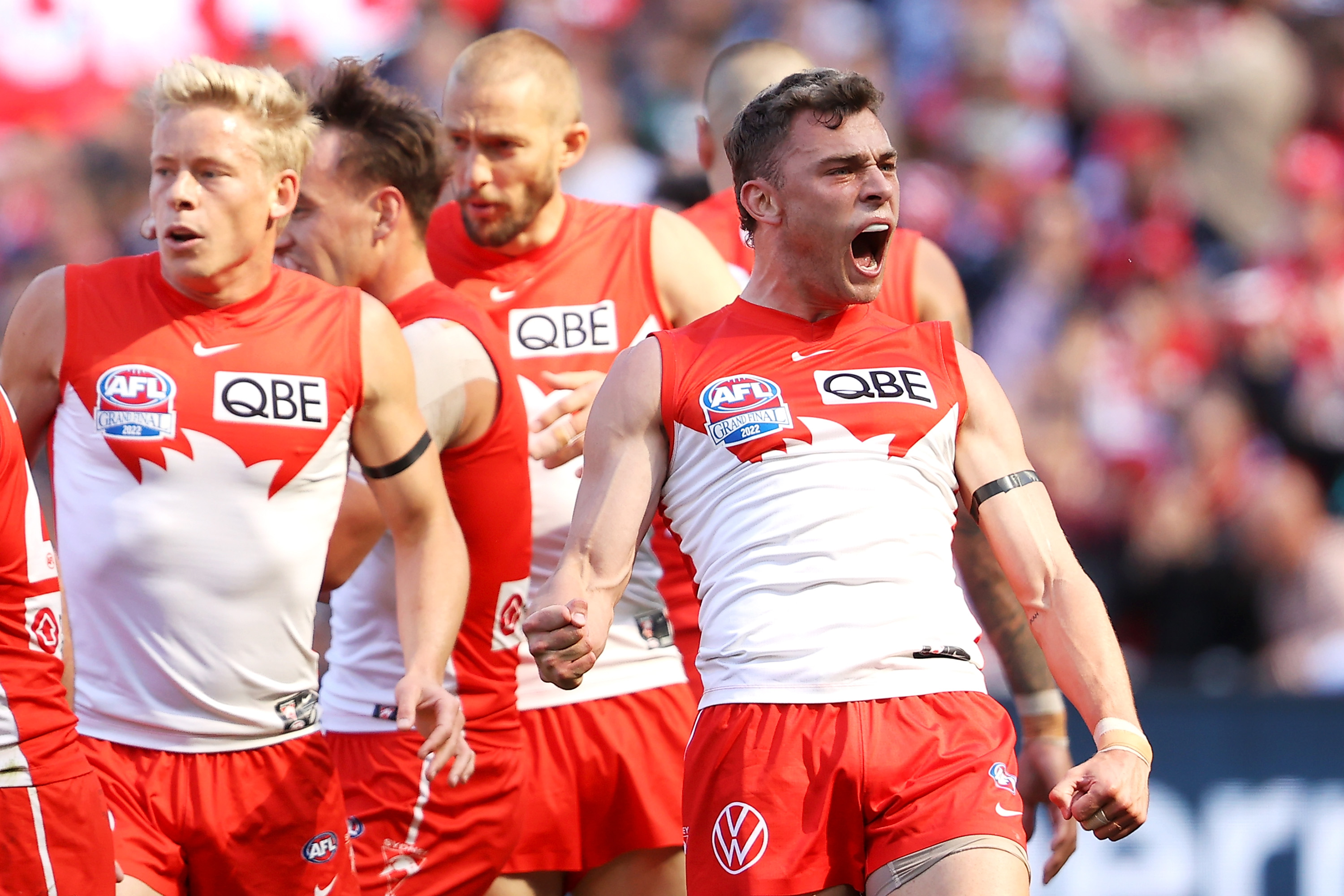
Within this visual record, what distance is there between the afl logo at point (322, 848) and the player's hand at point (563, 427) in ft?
3.59

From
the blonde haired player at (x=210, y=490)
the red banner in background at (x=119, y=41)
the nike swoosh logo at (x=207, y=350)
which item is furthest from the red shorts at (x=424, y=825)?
the red banner in background at (x=119, y=41)

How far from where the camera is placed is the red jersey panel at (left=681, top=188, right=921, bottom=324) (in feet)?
17.6

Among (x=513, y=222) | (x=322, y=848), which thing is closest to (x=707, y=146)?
(x=513, y=222)

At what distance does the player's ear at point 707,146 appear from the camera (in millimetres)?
5969

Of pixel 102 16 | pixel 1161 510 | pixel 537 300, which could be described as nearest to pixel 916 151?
pixel 1161 510

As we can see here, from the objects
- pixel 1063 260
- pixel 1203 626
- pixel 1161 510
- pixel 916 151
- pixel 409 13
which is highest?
pixel 409 13

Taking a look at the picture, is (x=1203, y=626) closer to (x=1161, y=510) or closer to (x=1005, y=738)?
(x=1161, y=510)

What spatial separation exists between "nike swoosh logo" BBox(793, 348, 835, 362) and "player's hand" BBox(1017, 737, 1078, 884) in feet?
4.01

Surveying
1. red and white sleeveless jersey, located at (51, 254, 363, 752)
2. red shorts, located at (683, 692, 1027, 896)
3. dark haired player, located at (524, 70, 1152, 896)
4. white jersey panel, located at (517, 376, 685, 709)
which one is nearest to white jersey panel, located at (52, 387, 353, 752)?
red and white sleeveless jersey, located at (51, 254, 363, 752)

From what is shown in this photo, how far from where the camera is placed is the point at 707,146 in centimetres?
604

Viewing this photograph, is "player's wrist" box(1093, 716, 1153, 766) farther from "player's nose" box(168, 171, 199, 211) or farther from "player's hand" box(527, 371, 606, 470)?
"player's nose" box(168, 171, 199, 211)

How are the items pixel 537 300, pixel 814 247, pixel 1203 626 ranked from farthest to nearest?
pixel 1203 626
pixel 537 300
pixel 814 247

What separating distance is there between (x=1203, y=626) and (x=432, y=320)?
557 cm

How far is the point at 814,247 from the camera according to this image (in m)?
3.66
